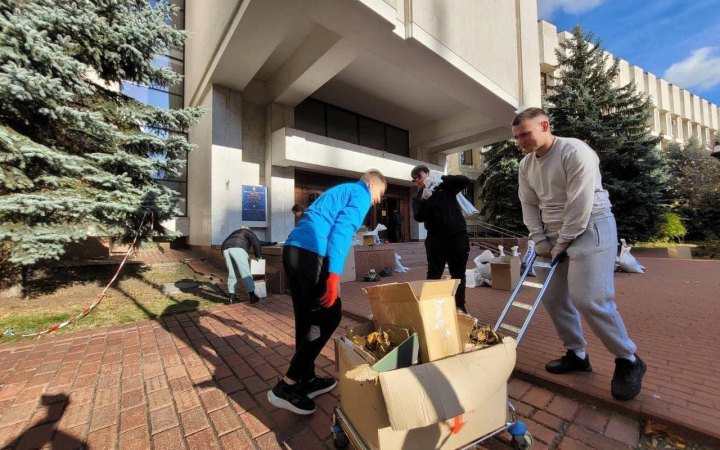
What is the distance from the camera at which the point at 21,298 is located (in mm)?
5641

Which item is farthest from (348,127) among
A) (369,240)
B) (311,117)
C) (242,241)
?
(242,241)

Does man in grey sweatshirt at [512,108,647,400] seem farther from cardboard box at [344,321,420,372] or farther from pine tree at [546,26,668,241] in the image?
pine tree at [546,26,668,241]

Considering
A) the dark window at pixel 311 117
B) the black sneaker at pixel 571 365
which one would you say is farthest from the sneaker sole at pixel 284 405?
the dark window at pixel 311 117

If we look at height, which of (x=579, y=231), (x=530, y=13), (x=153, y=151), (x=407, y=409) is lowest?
(x=407, y=409)

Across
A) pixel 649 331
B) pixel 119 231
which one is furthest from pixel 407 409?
pixel 119 231

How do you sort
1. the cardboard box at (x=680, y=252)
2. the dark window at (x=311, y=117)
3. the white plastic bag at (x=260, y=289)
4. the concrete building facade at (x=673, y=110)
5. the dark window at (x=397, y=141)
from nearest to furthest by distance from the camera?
1. the white plastic bag at (x=260, y=289)
2. the dark window at (x=311, y=117)
3. the cardboard box at (x=680, y=252)
4. the dark window at (x=397, y=141)
5. the concrete building facade at (x=673, y=110)

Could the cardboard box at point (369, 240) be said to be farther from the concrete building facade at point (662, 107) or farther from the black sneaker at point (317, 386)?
the concrete building facade at point (662, 107)

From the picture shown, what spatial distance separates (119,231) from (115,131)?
Result: 187 centimetres

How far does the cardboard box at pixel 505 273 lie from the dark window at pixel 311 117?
29.1 feet

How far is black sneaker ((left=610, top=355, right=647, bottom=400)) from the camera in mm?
2057

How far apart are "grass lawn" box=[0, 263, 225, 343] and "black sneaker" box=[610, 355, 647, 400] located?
17.9 ft

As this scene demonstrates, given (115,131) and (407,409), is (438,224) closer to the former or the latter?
(407,409)

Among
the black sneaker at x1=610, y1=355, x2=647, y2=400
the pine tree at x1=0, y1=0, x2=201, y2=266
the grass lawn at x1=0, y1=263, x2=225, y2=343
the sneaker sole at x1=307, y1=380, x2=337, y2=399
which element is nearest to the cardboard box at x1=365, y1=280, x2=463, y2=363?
the sneaker sole at x1=307, y1=380, x2=337, y2=399

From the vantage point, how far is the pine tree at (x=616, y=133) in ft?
44.6
